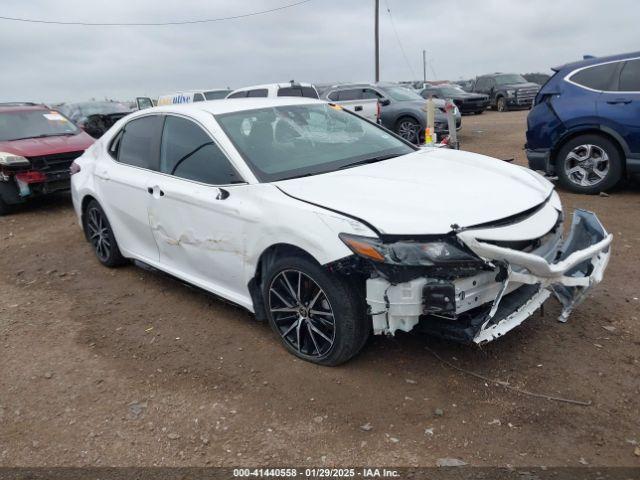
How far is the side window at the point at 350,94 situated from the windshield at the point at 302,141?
1080 centimetres

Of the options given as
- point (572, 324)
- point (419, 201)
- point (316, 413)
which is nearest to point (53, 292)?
point (316, 413)

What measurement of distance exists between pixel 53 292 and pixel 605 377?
4.65m

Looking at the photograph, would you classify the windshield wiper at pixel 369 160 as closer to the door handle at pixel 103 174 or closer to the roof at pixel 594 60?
the door handle at pixel 103 174

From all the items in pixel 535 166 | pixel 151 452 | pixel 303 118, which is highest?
pixel 303 118

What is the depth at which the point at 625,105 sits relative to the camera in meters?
6.72

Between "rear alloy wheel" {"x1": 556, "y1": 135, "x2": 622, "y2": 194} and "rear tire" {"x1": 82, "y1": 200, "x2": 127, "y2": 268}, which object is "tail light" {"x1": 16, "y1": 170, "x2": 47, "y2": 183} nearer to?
"rear tire" {"x1": 82, "y1": 200, "x2": 127, "y2": 268}

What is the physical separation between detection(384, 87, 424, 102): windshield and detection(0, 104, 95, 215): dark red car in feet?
27.0

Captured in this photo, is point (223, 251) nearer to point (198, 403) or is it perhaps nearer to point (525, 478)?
point (198, 403)

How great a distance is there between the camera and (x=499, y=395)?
3.09m

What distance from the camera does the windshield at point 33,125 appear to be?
8.87m

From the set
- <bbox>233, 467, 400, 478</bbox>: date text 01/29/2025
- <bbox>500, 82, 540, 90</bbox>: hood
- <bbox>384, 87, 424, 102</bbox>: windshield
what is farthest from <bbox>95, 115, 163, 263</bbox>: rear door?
<bbox>500, 82, 540, 90</bbox>: hood

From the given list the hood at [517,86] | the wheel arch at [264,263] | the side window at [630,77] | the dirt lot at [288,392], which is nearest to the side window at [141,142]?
the dirt lot at [288,392]

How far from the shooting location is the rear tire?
5297mm

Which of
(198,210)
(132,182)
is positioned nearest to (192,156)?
(198,210)
